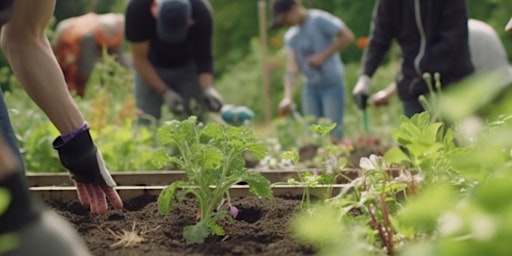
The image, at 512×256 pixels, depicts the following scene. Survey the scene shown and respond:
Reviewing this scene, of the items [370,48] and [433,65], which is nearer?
[433,65]

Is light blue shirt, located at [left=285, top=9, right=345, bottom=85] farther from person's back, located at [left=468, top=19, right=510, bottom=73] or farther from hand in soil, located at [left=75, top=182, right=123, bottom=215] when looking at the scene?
hand in soil, located at [left=75, top=182, right=123, bottom=215]

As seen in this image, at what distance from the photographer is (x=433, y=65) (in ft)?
16.8

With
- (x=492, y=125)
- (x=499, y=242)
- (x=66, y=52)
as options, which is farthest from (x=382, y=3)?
(x=66, y=52)

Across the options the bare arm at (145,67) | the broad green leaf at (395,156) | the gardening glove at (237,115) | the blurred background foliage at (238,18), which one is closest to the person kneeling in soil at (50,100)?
the broad green leaf at (395,156)

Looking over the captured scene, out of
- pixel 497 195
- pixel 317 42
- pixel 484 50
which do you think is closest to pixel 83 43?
pixel 317 42

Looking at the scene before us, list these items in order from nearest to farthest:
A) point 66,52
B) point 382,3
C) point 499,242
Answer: point 499,242
point 382,3
point 66,52

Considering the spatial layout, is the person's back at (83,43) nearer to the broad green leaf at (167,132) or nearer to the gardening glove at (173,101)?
the gardening glove at (173,101)

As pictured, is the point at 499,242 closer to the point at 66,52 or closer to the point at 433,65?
the point at 433,65

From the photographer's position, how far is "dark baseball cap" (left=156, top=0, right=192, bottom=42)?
22.3ft

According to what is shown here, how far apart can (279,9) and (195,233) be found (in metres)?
6.53

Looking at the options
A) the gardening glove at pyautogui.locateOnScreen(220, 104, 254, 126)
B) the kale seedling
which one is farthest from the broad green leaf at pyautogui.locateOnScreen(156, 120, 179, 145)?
the gardening glove at pyautogui.locateOnScreen(220, 104, 254, 126)

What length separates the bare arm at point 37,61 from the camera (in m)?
2.69

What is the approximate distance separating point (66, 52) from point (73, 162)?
9.40 m

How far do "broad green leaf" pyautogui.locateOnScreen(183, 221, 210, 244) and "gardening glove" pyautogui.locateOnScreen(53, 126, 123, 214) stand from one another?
0.47m
